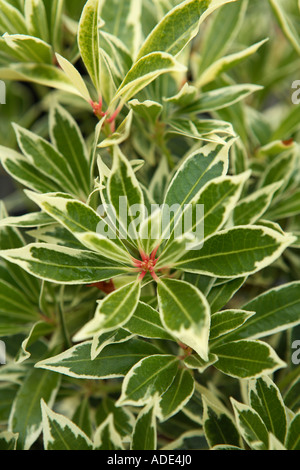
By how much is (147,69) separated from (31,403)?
Answer: 64 cm

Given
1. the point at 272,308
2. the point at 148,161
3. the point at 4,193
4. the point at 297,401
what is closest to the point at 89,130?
the point at 148,161

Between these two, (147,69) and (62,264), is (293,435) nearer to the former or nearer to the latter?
(62,264)

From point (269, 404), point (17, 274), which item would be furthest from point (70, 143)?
point (269, 404)

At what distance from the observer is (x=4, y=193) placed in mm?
1715

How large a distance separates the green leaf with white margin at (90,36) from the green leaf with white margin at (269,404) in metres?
0.59

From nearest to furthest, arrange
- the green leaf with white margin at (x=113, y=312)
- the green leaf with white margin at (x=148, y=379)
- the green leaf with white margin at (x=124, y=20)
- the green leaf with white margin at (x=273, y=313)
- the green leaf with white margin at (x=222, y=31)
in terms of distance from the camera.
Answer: the green leaf with white margin at (x=113, y=312), the green leaf with white margin at (x=148, y=379), the green leaf with white margin at (x=273, y=313), the green leaf with white margin at (x=124, y=20), the green leaf with white margin at (x=222, y=31)

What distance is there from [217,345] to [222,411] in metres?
0.13

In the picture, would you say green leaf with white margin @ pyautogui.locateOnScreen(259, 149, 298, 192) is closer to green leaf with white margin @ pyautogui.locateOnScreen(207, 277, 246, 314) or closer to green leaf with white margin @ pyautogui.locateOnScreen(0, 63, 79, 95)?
green leaf with white margin @ pyautogui.locateOnScreen(207, 277, 246, 314)

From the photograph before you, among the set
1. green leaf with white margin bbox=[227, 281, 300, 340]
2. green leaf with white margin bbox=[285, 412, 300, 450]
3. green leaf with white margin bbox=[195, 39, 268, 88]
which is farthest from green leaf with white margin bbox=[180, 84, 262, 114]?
green leaf with white margin bbox=[285, 412, 300, 450]

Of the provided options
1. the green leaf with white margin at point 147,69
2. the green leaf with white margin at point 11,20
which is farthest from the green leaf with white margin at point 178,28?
the green leaf with white margin at point 11,20

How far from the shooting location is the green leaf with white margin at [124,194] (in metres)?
0.70

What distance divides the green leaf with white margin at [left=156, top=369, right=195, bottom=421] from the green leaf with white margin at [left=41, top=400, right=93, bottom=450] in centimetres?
17

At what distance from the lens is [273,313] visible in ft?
2.74

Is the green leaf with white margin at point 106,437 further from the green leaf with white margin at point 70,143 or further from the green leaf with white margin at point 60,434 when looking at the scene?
the green leaf with white margin at point 70,143
